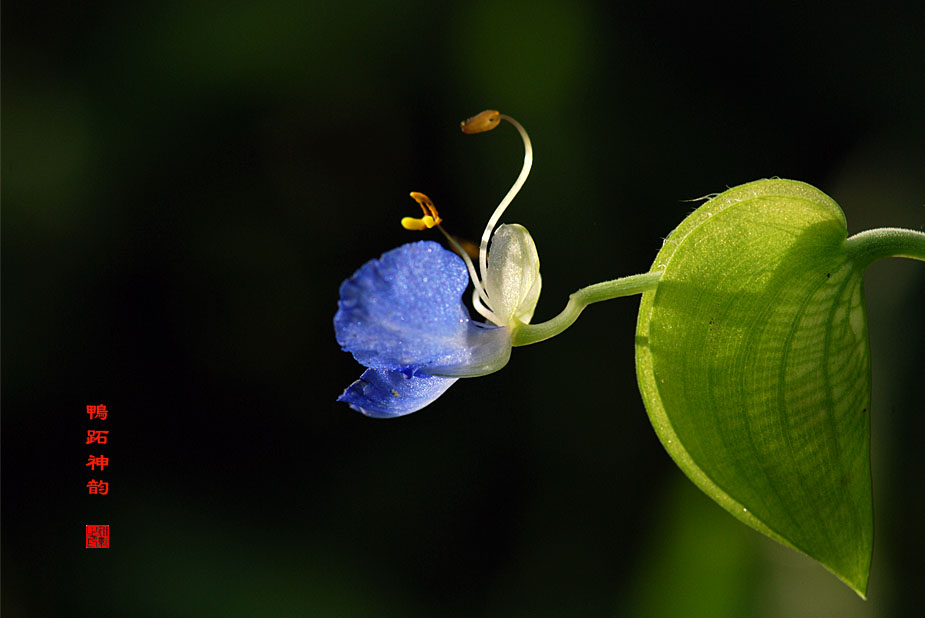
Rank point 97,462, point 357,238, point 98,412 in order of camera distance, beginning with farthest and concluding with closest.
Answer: point 357,238 < point 97,462 < point 98,412

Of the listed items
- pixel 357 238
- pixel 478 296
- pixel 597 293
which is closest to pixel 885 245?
pixel 597 293

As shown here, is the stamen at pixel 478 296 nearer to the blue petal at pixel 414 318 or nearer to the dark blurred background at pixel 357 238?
the blue petal at pixel 414 318

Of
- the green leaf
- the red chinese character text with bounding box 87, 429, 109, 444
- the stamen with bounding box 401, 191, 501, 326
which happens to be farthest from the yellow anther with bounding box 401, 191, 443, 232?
the red chinese character text with bounding box 87, 429, 109, 444

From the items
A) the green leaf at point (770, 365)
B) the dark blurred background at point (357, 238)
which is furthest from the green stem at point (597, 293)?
the dark blurred background at point (357, 238)

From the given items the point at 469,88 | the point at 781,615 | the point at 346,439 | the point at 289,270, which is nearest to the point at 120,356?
the point at 289,270

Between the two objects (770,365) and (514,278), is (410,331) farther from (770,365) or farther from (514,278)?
(770,365)

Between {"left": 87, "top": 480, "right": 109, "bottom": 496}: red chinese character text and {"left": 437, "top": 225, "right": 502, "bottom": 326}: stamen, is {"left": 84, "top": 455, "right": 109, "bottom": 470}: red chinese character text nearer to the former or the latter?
{"left": 87, "top": 480, "right": 109, "bottom": 496}: red chinese character text
